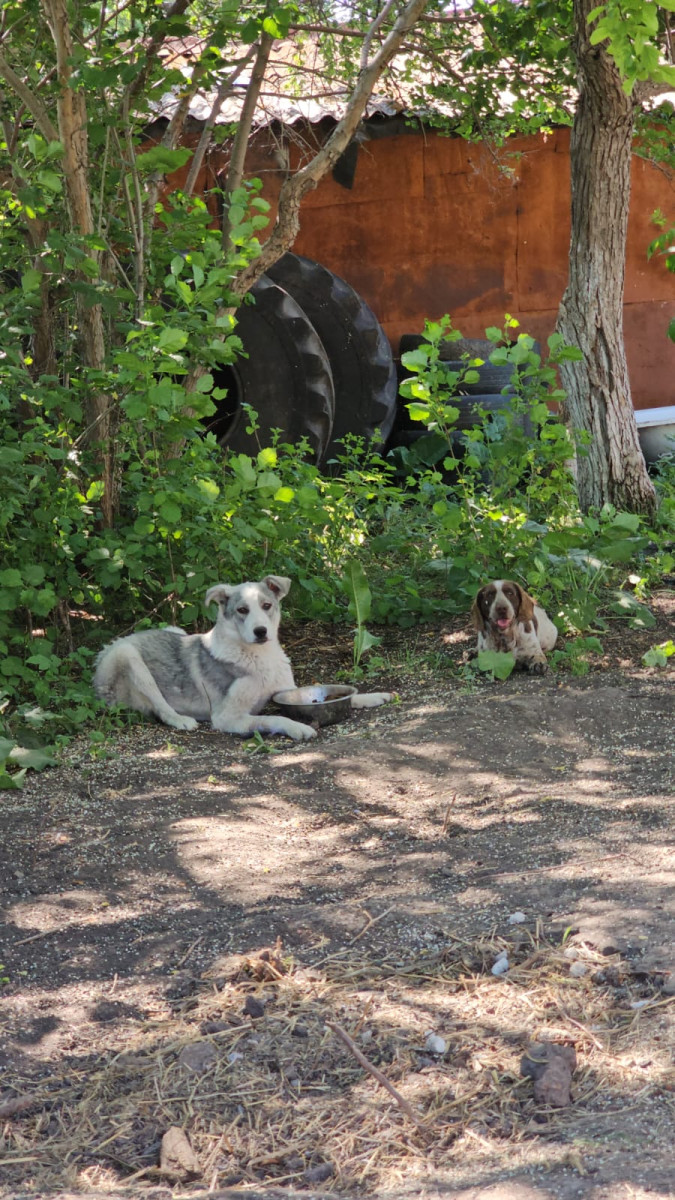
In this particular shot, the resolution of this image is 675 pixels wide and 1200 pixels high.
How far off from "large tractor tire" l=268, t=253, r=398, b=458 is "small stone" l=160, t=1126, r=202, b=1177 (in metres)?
9.18

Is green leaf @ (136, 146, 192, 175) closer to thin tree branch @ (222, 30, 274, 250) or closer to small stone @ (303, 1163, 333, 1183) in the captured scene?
thin tree branch @ (222, 30, 274, 250)

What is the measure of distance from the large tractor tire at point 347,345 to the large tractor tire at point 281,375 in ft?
1.35

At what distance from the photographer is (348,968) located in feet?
11.1

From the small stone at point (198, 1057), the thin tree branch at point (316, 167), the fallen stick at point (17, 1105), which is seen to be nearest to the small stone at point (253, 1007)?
the small stone at point (198, 1057)

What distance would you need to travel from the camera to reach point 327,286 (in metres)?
11.4

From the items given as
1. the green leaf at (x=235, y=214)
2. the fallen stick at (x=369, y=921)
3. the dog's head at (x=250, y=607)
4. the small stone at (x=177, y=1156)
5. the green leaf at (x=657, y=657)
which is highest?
the green leaf at (x=235, y=214)

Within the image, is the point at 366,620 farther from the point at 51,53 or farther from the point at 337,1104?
the point at 337,1104

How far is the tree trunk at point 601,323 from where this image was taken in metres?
8.50

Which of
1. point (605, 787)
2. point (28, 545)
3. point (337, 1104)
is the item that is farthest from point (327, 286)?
point (337, 1104)

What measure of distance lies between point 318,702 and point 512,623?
114 cm

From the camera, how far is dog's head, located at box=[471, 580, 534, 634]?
6.36 meters

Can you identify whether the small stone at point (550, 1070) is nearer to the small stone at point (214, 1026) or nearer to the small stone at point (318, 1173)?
the small stone at point (318, 1173)

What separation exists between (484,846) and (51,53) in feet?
18.9

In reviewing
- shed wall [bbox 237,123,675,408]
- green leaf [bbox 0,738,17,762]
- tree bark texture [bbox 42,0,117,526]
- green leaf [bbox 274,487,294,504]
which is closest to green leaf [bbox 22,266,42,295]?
tree bark texture [bbox 42,0,117,526]
